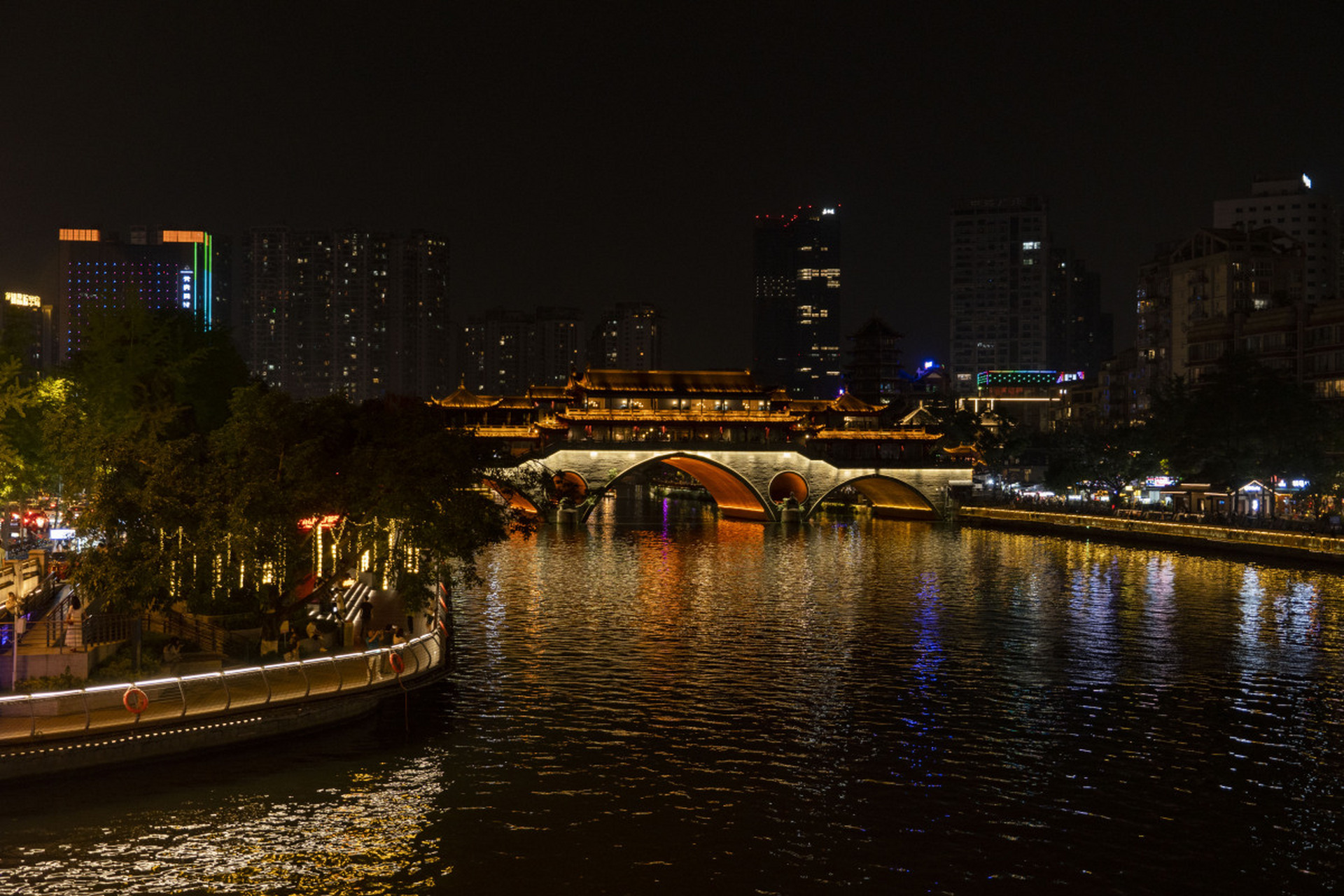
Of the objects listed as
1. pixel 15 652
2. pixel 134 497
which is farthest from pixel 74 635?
pixel 134 497

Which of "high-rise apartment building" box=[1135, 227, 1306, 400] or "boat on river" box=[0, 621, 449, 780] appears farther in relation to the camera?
"high-rise apartment building" box=[1135, 227, 1306, 400]

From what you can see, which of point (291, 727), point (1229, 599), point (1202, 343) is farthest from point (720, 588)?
point (1202, 343)

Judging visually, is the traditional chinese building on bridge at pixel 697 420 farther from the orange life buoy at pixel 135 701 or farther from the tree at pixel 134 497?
the orange life buoy at pixel 135 701

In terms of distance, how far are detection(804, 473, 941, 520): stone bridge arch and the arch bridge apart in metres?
0.12

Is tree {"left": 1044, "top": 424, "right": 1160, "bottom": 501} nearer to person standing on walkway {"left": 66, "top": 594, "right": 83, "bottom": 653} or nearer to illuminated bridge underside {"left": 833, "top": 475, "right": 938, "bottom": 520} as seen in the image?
illuminated bridge underside {"left": 833, "top": 475, "right": 938, "bottom": 520}

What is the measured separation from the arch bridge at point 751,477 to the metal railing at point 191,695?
228 ft

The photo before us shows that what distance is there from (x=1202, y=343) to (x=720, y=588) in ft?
319

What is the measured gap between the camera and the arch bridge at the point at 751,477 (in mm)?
114500

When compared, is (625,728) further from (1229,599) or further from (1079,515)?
(1079,515)

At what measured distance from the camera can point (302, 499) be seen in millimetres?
34656

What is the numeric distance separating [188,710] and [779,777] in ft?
46.2

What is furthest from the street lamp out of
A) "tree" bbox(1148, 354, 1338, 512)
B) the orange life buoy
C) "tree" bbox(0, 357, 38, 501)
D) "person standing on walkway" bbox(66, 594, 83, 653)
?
"tree" bbox(1148, 354, 1338, 512)

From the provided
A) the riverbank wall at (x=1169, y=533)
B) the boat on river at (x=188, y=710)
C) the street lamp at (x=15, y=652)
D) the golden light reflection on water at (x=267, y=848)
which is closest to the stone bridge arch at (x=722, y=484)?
the riverbank wall at (x=1169, y=533)

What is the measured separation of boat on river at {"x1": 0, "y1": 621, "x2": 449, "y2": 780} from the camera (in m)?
25.0
